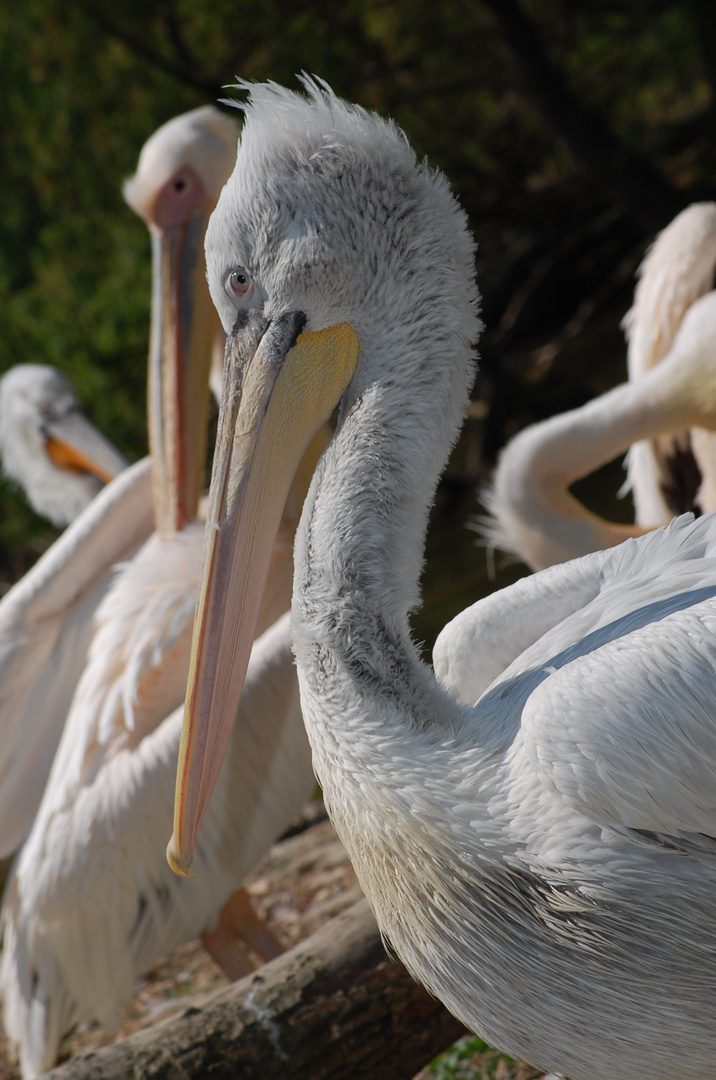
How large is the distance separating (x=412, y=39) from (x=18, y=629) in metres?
6.08

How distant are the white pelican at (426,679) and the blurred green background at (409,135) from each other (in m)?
4.60

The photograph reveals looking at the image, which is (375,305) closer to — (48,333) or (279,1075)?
(279,1075)

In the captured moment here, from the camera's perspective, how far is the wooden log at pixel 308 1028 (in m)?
2.20

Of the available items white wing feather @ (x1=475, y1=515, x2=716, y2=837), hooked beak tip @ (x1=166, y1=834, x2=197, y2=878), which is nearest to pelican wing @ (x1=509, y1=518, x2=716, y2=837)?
white wing feather @ (x1=475, y1=515, x2=716, y2=837)

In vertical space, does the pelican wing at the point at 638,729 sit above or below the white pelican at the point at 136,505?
below

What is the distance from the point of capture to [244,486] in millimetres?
1739

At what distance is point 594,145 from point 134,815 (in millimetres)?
5609

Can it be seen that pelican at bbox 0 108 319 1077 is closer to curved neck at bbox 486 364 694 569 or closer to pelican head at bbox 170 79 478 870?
curved neck at bbox 486 364 694 569

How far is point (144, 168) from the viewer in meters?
3.69

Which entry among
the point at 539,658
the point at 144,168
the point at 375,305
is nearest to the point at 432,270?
the point at 375,305

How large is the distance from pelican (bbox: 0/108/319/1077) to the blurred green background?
349cm

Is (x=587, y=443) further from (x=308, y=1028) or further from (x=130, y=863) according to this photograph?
(x=308, y=1028)

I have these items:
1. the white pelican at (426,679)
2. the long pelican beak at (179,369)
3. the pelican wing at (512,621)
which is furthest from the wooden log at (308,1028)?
the long pelican beak at (179,369)

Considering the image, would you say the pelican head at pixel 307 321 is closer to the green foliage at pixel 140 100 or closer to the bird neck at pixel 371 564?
the bird neck at pixel 371 564
